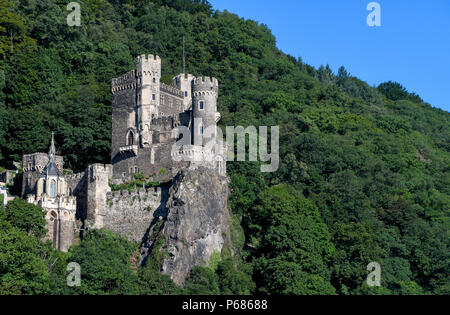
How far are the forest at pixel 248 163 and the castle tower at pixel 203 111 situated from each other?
15.9 feet

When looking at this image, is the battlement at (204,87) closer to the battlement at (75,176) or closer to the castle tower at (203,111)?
the castle tower at (203,111)

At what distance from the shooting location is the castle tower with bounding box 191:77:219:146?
68.8 metres

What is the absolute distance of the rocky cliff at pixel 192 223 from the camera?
200ft

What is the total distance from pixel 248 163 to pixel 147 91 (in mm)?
10682

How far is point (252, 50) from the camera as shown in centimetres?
10775

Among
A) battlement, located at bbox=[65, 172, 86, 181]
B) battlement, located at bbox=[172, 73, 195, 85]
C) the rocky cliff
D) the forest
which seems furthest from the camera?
battlement, located at bbox=[172, 73, 195, 85]

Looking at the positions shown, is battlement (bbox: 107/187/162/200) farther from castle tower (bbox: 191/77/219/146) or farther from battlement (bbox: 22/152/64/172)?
battlement (bbox: 22/152/64/172)

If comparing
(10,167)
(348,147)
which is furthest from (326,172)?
(10,167)

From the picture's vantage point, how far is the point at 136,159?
70.9 m

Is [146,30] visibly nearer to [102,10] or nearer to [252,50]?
[102,10]

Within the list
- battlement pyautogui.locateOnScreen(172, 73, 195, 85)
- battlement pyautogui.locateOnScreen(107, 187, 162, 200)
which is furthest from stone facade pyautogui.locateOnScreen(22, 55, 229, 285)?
battlement pyautogui.locateOnScreen(172, 73, 195, 85)

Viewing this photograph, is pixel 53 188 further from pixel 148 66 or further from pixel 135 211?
pixel 148 66

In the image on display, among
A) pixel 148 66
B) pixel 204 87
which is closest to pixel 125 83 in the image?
pixel 148 66
